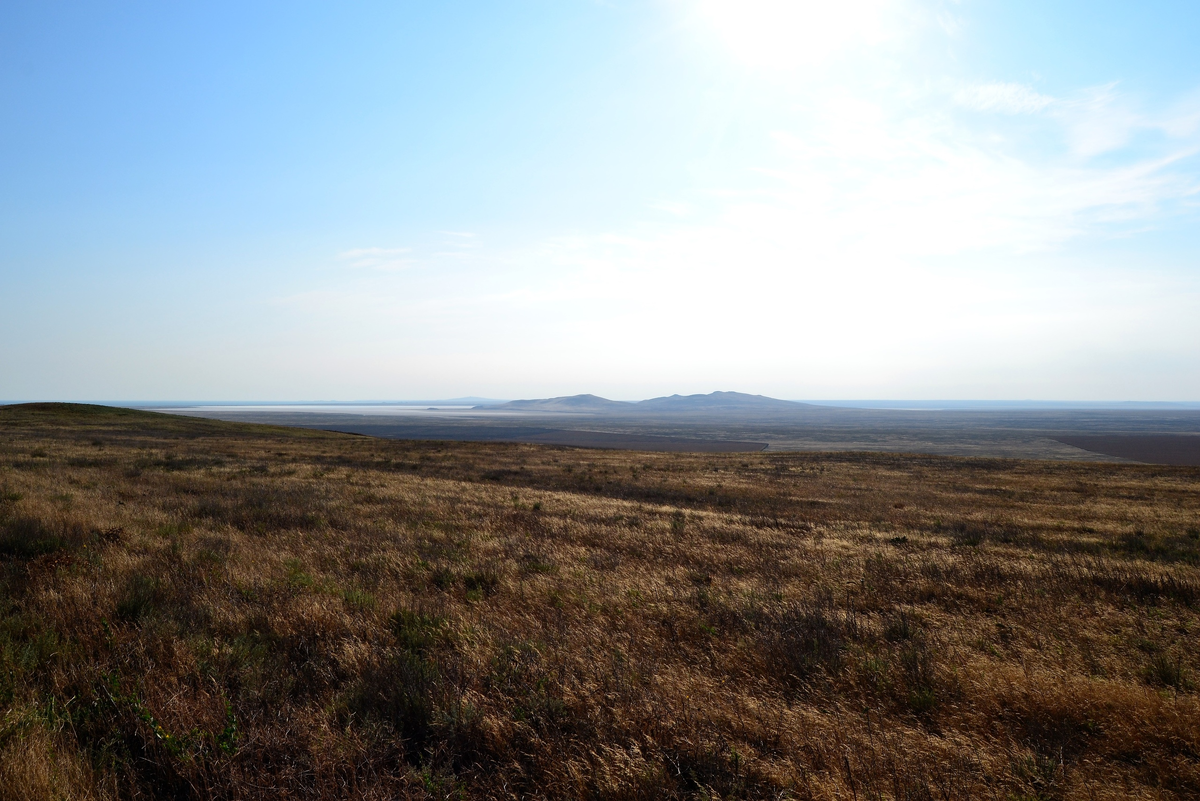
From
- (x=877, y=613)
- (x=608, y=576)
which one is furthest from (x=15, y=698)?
(x=877, y=613)

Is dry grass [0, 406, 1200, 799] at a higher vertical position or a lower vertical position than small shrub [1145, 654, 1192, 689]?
higher

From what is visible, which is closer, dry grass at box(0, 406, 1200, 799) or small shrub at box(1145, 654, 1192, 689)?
dry grass at box(0, 406, 1200, 799)

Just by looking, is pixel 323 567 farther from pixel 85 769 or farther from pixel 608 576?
pixel 85 769

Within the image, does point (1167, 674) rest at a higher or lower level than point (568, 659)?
lower

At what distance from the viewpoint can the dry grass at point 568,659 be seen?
4059 millimetres

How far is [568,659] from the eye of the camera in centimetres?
586

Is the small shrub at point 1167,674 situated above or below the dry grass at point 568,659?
below

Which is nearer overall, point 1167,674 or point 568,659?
point 568,659

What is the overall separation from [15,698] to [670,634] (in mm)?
6357

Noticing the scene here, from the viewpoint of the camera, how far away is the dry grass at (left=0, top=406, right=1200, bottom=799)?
4059mm

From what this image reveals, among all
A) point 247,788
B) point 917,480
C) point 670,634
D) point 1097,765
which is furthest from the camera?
point 917,480

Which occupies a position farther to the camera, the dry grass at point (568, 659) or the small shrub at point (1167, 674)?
the small shrub at point (1167, 674)

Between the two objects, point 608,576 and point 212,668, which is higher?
point 212,668

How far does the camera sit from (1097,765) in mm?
4320
